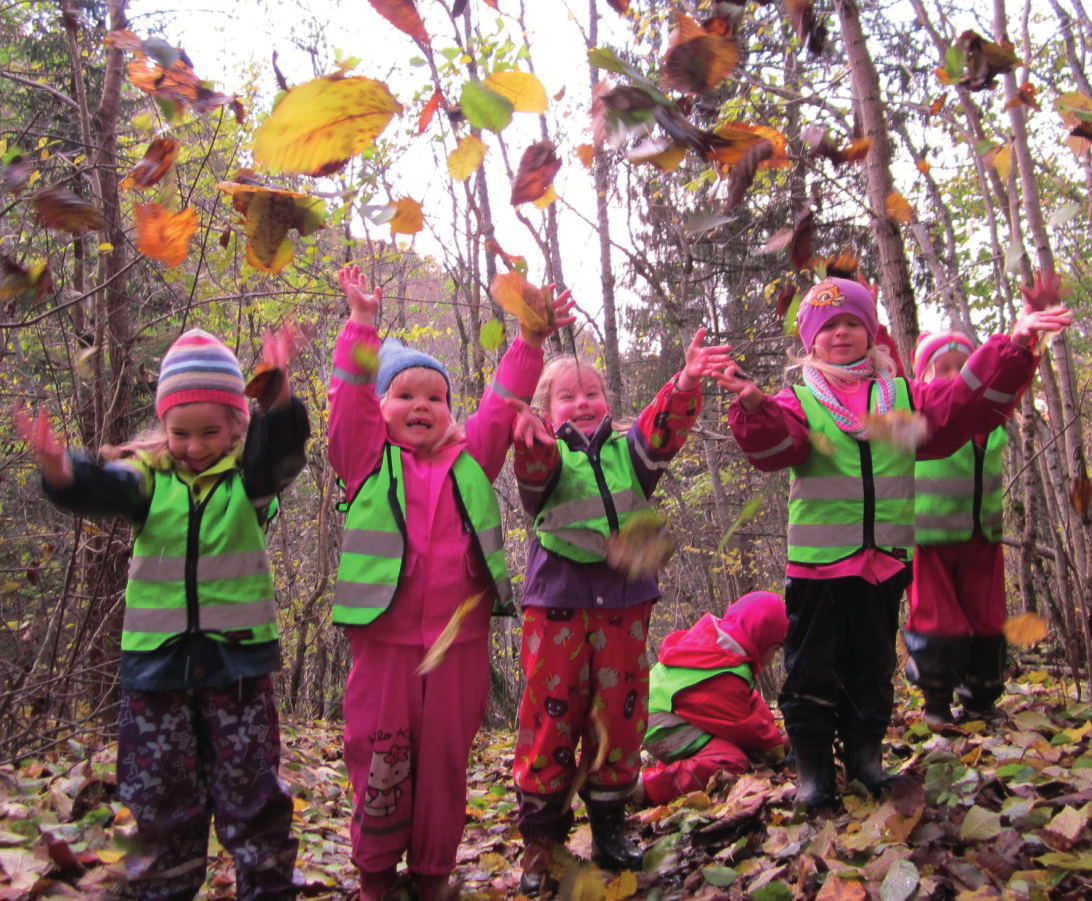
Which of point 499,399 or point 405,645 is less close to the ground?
point 499,399

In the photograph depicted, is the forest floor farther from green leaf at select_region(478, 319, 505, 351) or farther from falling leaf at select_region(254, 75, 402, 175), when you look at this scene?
falling leaf at select_region(254, 75, 402, 175)

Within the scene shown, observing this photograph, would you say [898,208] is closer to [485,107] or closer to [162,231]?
[485,107]

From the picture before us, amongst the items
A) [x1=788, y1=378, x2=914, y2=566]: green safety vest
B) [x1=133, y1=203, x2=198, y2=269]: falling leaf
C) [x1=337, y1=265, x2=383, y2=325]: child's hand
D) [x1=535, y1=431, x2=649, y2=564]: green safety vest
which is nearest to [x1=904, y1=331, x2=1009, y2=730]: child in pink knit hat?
Answer: [x1=788, y1=378, x2=914, y2=566]: green safety vest

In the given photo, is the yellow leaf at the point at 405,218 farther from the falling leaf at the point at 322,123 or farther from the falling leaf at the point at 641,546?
the falling leaf at the point at 641,546

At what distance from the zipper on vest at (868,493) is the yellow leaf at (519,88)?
1644 mm

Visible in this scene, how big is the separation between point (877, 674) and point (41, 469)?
268 centimetres

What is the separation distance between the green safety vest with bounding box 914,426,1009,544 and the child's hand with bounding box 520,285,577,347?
6.39 ft

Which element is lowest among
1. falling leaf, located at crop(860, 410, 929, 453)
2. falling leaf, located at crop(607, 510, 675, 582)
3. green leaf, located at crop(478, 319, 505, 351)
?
falling leaf, located at crop(607, 510, 675, 582)

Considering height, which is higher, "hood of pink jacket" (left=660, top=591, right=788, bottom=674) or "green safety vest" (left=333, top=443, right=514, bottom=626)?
"green safety vest" (left=333, top=443, right=514, bottom=626)

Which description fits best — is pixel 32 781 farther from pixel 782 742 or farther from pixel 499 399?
pixel 782 742

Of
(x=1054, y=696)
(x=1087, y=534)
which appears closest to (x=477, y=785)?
→ (x=1054, y=696)

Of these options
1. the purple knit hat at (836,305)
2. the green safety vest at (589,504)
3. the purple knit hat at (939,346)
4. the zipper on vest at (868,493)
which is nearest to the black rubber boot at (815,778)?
the zipper on vest at (868,493)

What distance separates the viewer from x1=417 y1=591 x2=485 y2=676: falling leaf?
2.46 meters

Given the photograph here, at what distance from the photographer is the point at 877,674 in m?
2.85
